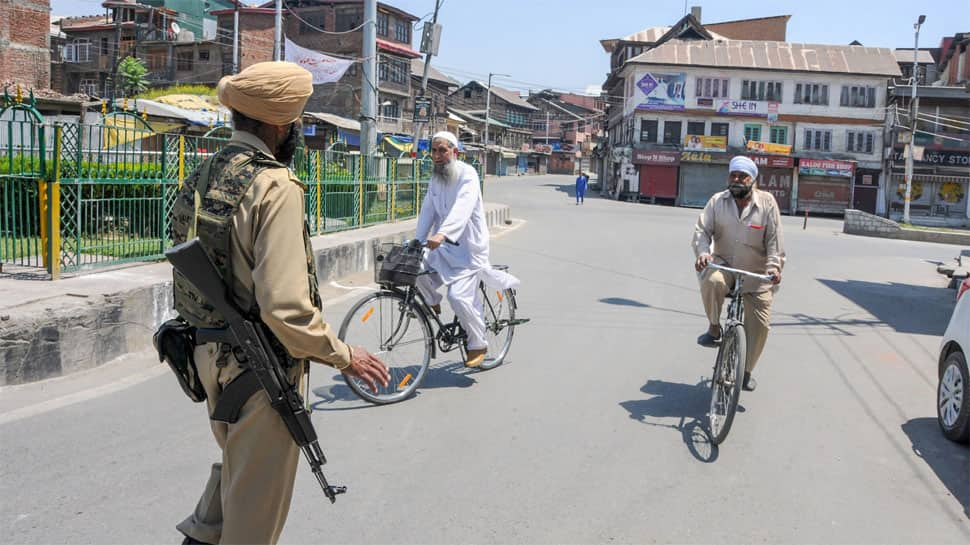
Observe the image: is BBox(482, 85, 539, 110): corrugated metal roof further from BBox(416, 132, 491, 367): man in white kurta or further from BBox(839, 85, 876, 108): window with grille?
BBox(416, 132, 491, 367): man in white kurta

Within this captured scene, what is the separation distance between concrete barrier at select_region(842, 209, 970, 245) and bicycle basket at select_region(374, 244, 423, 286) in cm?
2892

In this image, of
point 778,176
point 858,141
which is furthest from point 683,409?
point 858,141

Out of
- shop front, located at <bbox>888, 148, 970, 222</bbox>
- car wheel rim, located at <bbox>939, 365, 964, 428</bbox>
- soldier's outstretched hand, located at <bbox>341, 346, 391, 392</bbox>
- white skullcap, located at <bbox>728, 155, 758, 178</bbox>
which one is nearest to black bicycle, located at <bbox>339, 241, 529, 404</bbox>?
white skullcap, located at <bbox>728, 155, 758, 178</bbox>

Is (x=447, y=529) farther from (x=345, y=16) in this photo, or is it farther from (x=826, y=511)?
(x=345, y=16)

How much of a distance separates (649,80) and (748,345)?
170 feet

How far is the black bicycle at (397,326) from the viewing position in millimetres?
5855

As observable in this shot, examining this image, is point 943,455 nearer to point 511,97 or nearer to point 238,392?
point 238,392

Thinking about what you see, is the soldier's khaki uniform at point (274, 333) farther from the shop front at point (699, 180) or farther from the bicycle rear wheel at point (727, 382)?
the shop front at point (699, 180)

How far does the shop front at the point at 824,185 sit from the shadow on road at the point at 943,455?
50914 millimetres

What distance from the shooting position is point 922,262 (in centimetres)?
1992

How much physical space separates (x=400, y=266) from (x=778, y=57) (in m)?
56.3

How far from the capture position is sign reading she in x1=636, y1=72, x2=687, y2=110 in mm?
55188

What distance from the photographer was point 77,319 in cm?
648

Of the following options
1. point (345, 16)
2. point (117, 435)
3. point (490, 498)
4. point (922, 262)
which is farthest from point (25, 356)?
point (345, 16)
